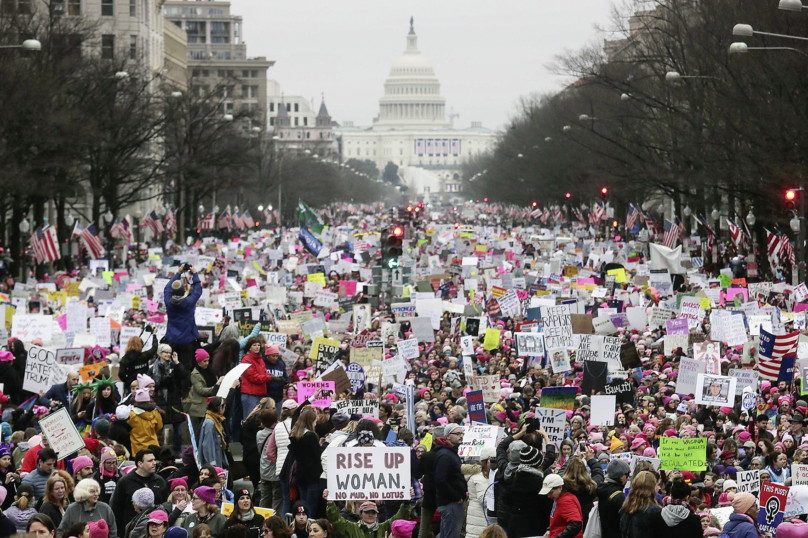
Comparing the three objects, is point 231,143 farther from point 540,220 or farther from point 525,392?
point 525,392

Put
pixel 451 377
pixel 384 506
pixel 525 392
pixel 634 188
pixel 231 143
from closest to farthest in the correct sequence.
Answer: pixel 384 506
pixel 525 392
pixel 451 377
pixel 634 188
pixel 231 143

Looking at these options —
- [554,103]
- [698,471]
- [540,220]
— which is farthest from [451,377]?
[540,220]

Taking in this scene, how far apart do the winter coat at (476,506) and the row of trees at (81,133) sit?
28287 millimetres

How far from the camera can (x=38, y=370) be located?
58.8 ft

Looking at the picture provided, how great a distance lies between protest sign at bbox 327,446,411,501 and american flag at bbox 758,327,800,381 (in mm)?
→ 9402

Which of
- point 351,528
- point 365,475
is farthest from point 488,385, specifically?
point 351,528

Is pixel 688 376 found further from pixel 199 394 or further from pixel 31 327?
pixel 31 327

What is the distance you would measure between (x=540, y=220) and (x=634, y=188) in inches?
2329

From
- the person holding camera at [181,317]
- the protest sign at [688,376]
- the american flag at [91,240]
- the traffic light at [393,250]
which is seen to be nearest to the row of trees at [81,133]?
the american flag at [91,240]

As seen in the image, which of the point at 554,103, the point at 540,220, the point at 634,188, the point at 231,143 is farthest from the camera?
the point at 540,220

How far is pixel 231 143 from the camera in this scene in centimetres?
7756

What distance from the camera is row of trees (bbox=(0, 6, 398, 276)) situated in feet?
140

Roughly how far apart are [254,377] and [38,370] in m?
3.00

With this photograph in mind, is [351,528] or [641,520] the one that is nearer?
[641,520]
